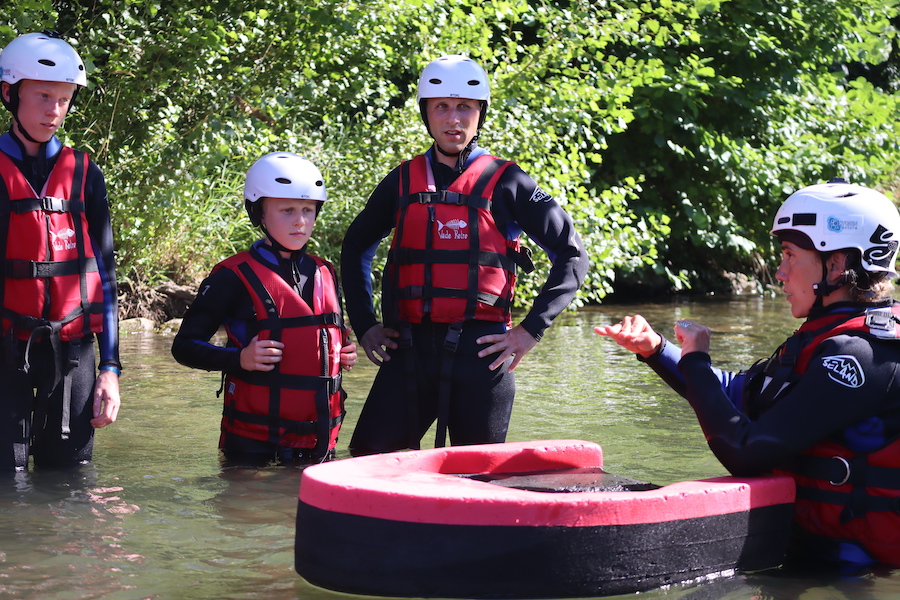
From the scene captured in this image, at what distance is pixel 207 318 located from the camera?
491 centimetres

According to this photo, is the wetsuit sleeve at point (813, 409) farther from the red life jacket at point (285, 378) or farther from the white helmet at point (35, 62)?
the white helmet at point (35, 62)

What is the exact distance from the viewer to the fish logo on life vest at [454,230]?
15.3ft

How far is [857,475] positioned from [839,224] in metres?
0.85

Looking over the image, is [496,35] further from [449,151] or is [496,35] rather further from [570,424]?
[449,151]

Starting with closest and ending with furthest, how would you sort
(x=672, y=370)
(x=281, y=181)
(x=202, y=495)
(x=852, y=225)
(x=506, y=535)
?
(x=506, y=535) < (x=852, y=225) < (x=672, y=370) < (x=202, y=495) < (x=281, y=181)

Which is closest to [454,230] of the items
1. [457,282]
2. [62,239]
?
[457,282]

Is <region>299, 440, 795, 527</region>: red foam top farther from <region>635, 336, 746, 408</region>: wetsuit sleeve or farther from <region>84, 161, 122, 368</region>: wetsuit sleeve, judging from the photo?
<region>84, 161, 122, 368</region>: wetsuit sleeve

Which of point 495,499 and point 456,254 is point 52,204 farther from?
point 495,499

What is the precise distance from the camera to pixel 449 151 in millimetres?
4820

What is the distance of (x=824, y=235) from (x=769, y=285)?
13764 mm

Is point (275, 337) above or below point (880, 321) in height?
below

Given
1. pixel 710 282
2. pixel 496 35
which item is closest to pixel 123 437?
pixel 496 35

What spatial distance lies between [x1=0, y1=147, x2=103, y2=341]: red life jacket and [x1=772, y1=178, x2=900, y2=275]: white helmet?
282 cm

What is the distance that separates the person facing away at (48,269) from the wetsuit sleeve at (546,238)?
5.68 ft
